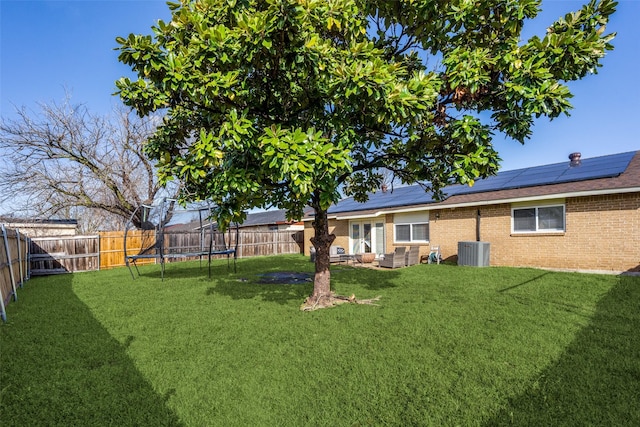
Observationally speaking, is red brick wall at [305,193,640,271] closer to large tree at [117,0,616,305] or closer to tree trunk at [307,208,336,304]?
large tree at [117,0,616,305]

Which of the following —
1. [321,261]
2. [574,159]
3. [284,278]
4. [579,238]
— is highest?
[574,159]

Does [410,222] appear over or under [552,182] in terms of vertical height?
under

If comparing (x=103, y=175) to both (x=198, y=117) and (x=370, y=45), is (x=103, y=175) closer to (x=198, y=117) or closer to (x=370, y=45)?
(x=198, y=117)

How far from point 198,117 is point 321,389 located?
17.8 ft

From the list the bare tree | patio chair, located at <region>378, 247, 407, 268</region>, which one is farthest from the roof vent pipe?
the bare tree

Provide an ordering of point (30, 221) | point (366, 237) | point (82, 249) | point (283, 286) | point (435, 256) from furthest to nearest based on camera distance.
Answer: point (366, 237) < point (30, 221) < point (82, 249) < point (435, 256) < point (283, 286)

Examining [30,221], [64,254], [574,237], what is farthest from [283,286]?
[30,221]

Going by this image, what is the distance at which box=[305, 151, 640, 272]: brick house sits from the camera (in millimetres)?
9539

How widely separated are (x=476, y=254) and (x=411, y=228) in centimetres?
402

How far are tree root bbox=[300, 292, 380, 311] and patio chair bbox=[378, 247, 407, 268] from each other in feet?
21.4

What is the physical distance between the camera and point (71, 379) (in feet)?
11.8

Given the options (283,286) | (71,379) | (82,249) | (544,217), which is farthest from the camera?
(82,249)

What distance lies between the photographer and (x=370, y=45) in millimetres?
4770

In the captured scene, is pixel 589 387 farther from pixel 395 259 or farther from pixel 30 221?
pixel 30 221
